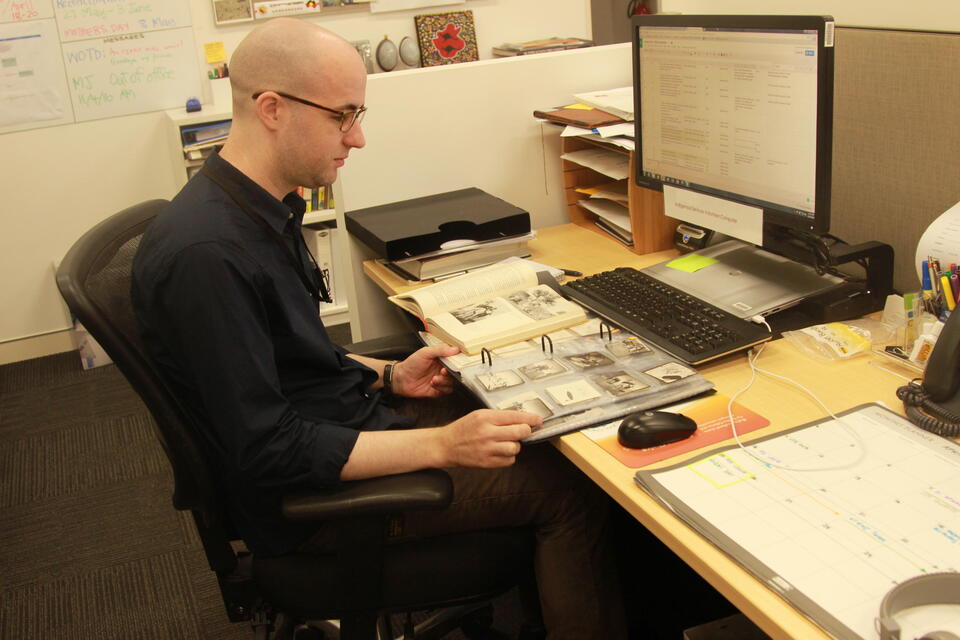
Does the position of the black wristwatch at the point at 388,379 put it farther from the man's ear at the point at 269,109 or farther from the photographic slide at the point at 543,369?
the man's ear at the point at 269,109

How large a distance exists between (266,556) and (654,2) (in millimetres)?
3012

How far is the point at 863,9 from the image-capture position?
6.52ft

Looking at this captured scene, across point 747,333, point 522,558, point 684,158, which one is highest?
point 684,158

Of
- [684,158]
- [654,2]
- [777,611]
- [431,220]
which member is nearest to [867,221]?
[684,158]

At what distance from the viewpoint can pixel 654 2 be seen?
361 centimetres

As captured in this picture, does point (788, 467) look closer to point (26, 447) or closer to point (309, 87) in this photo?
point (309, 87)

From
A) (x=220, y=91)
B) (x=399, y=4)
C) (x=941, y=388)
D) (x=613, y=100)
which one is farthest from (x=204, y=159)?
(x=941, y=388)

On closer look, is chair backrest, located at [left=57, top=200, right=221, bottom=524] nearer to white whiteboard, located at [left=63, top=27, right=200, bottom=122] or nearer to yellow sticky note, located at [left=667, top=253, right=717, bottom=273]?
yellow sticky note, located at [left=667, top=253, right=717, bottom=273]

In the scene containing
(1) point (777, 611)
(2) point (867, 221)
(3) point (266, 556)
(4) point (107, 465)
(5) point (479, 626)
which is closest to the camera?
(1) point (777, 611)

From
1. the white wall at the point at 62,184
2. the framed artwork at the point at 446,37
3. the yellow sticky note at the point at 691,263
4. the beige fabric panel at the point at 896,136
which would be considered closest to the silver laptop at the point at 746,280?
the yellow sticky note at the point at 691,263

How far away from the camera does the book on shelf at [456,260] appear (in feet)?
6.04

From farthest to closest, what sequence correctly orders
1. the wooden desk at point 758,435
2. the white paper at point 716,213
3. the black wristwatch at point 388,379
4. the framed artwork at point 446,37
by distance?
the framed artwork at point 446,37
the black wristwatch at point 388,379
the white paper at point 716,213
the wooden desk at point 758,435

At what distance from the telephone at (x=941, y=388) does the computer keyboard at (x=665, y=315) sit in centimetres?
25

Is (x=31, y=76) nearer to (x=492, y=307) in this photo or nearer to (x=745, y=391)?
(x=492, y=307)
